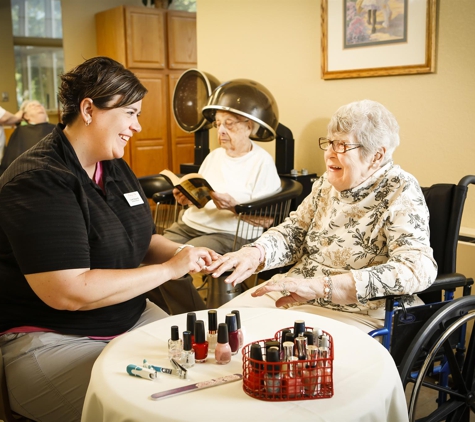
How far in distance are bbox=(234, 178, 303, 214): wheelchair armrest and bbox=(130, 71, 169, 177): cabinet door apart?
364 cm

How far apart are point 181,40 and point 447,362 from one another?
5.58 meters

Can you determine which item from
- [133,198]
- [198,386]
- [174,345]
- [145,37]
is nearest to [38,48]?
[145,37]

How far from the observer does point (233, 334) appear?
4.80 feet

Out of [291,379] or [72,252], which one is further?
[72,252]

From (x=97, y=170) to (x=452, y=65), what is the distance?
1.95m

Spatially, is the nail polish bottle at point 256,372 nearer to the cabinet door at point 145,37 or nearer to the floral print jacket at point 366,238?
the floral print jacket at point 366,238

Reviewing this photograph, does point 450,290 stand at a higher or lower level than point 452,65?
lower

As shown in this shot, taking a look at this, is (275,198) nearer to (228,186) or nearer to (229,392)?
(228,186)

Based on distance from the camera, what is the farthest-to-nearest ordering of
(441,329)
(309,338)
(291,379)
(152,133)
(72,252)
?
(152,133) → (441,329) → (72,252) → (309,338) → (291,379)

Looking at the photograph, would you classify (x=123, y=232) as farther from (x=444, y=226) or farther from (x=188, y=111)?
(x=188, y=111)

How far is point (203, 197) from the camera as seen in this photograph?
3.10 metres

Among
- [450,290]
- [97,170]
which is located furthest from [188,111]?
→ [450,290]

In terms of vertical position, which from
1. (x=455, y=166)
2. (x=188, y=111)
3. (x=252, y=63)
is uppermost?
(x=252, y=63)

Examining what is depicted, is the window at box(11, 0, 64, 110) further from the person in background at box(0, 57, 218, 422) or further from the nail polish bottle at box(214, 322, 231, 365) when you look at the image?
the nail polish bottle at box(214, 322, 231, 365)
